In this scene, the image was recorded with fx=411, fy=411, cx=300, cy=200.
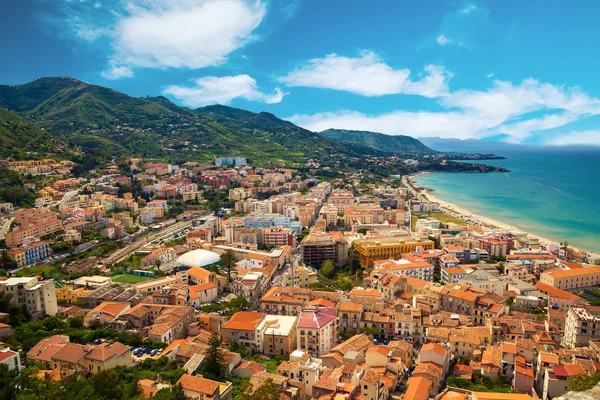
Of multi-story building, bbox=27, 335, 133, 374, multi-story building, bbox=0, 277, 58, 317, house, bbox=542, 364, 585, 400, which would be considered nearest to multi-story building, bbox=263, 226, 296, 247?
multi-story building, bbox=0, 277, 58, 317

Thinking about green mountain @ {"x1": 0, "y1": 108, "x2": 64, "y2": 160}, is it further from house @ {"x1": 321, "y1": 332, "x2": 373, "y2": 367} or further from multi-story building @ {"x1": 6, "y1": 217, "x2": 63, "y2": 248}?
house @ {"x1": 321, "y1": 332, "x2": 373, "y2": 367}

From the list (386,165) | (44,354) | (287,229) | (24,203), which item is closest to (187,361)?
(44,354)

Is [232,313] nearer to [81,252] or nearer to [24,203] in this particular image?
[81,252]

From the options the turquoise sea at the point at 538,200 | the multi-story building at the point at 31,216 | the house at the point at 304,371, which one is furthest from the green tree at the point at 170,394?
the turquoise sea at the point at 538,200

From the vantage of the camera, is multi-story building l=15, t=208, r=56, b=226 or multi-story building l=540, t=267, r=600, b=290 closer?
multi-story building l=540, t=267, r=600, b=290

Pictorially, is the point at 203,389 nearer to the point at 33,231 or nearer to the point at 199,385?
the point at 199,385

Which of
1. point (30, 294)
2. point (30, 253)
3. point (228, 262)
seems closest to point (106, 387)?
point (30, 294)

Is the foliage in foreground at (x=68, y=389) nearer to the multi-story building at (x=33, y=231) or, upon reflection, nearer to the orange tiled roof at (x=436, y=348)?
the orange tiled roof at (x=436, y=348)
